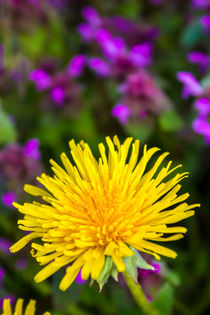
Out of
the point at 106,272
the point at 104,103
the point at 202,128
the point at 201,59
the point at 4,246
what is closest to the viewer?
the point at 106,272

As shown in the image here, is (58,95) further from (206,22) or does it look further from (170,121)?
(206,22)

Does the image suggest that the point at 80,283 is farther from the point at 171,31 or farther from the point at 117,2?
the point at 117,2

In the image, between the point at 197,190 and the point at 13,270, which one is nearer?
the point at 13,270

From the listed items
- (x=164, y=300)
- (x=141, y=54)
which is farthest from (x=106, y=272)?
(x=141, y=54)

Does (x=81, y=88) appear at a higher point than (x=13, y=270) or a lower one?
higher

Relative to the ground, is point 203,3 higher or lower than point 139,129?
higher

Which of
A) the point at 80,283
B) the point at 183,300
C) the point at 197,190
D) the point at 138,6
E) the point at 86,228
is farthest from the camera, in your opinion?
the point at 138,6

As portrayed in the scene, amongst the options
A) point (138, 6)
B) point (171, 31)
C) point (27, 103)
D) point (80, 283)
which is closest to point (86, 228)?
point (80, 283)
